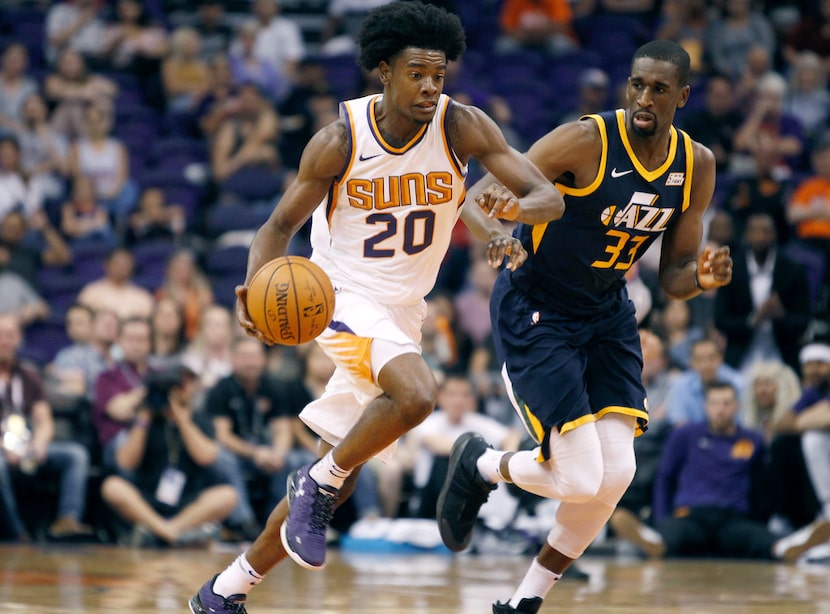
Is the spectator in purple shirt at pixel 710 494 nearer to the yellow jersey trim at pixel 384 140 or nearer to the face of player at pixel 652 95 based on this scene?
the face of player at pixel 652 95

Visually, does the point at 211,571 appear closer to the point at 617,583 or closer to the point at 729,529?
the point at 617,583

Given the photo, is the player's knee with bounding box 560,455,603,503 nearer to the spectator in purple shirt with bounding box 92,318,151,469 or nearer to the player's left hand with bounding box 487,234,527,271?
the player's left hand with bounding box 487,234,527,271

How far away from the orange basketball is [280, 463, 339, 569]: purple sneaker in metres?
0.61

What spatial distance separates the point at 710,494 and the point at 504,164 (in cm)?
524

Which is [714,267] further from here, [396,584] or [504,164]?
[396,584]

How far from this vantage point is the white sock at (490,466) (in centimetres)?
613

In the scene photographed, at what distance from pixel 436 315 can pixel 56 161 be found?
448cm

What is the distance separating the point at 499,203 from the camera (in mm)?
4770

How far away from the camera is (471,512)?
631cm

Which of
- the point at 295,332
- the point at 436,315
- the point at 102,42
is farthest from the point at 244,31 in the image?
the point at 295,332

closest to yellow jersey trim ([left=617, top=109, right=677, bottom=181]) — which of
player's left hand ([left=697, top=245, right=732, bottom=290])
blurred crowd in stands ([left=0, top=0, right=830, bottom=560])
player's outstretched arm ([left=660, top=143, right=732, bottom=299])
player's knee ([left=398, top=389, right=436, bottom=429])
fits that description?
player's outstretched arm ([left=660, top=143, right=732, bottom=299])

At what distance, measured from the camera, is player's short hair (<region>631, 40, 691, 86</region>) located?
552 centimetres

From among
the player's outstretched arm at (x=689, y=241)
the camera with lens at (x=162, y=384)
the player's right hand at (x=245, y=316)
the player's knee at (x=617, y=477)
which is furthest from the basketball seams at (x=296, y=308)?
the camera with lens at (x=162, y=384)

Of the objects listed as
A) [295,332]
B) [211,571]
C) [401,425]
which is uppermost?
[295,332]
